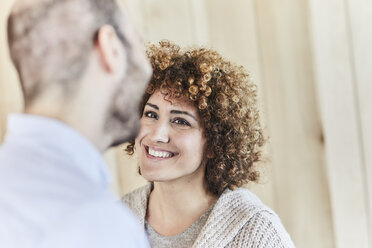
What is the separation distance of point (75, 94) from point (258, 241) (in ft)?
3.10

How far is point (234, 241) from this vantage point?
1.58 m

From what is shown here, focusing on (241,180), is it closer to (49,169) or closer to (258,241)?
(258,241)

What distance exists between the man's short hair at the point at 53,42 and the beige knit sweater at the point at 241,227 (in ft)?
3.10


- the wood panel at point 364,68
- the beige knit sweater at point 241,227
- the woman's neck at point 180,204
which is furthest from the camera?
the wood panel at point 364,68

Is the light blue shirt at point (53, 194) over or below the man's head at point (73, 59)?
below

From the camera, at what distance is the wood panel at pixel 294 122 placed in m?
1.95

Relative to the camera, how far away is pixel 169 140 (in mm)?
1594

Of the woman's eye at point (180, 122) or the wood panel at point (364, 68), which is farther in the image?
the wood panel at point (364, 68)

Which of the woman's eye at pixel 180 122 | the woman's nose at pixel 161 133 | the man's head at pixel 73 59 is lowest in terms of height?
the woman's nose at pixel 161 133

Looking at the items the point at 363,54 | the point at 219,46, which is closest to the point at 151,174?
the point at 219,46

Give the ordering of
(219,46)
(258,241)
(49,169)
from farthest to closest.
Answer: (219,46) < (258,241) < (49,169)

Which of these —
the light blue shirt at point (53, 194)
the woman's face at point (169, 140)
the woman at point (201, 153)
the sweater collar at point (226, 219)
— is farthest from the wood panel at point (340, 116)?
the light blue shirt at point (53, 194)

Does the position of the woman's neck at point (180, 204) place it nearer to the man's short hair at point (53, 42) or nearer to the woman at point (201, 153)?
the woman at point (201, 153)

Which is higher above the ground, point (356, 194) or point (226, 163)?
point (226, 163)
